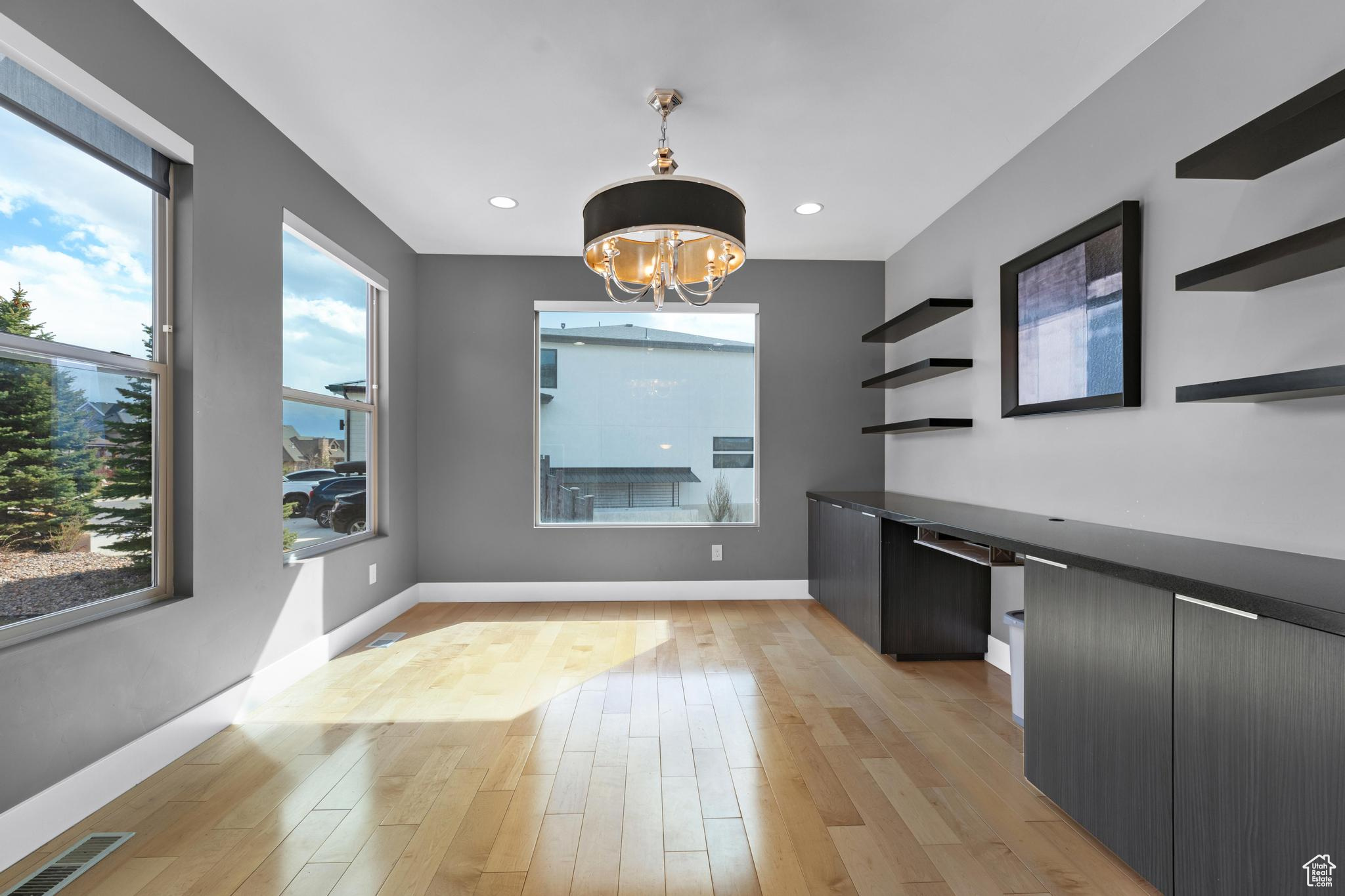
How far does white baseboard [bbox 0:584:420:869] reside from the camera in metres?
1.78

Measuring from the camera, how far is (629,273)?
2822mm

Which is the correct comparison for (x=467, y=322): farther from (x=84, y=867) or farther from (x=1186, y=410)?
(x=1186, y=410)

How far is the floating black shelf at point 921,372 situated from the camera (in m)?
3.58

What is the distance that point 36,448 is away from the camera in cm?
191

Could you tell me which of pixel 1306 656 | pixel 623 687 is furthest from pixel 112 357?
pixel 1306 656

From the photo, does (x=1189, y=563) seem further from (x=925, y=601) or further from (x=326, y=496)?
(x=326, y=496)

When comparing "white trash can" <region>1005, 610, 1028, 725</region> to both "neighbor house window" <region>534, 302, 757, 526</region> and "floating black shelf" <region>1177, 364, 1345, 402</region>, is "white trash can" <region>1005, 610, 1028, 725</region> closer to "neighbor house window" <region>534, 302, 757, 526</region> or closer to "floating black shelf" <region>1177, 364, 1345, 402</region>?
"floating black shelf" <region>1177, 364, 1345, 402</region>

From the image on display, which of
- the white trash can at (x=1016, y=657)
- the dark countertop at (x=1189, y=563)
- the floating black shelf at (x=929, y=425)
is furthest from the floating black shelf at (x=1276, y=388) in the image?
the floating black shelf at (x=929, y=425)

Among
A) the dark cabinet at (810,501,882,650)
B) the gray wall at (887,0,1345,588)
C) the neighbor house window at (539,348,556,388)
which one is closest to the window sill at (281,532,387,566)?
the neighbor house window at (539,348,556,388)

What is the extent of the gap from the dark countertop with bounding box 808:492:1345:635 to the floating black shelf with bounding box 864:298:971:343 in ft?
4.25

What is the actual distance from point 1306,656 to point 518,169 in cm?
342

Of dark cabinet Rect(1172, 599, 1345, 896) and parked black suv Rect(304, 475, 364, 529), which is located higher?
parked black suv Rect(304, 475, 364, 529)

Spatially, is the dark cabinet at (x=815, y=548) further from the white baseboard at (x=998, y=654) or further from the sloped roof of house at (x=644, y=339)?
the white baseboard at (x=998, y=654)

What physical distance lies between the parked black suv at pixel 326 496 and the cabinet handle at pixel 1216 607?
364 centimetres
